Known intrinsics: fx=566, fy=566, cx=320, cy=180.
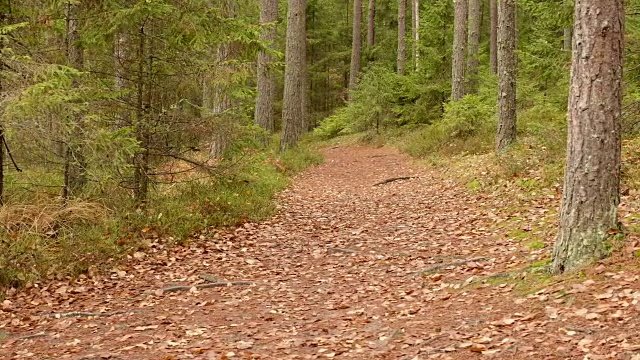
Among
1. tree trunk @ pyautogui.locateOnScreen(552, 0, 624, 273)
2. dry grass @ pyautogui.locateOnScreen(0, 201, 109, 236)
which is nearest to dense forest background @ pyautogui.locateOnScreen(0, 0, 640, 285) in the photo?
dry grass @ pyautogui.locateOnScreen(0, 201, 109, 236)

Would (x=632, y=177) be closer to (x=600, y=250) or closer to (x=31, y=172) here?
(x=600, y=250)

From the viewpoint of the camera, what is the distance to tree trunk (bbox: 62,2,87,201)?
8762 millimetres

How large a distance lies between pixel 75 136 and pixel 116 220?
1442 mm

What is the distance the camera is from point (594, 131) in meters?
5.63

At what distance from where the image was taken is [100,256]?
8250mm

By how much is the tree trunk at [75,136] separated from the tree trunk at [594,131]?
6878 mm

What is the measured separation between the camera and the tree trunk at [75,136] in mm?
8762

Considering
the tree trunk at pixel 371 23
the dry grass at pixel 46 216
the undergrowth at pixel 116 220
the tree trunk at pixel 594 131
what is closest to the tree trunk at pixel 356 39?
the tree trunk at pixel 371 23

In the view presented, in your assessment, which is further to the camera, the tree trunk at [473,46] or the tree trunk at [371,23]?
the tree trunk at [371,23]

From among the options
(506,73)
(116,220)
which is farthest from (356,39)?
(116,220)

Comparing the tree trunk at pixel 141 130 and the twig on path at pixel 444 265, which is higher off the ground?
the tree trunk at pixel 141 130

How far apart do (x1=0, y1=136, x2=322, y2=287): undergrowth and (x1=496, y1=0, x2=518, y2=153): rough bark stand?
5.93 metres

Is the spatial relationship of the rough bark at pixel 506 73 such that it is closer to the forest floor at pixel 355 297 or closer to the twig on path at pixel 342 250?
the forest floor at pixel 355 297

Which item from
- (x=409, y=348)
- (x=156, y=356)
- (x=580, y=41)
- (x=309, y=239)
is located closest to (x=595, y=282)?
(x=409, y=348)
